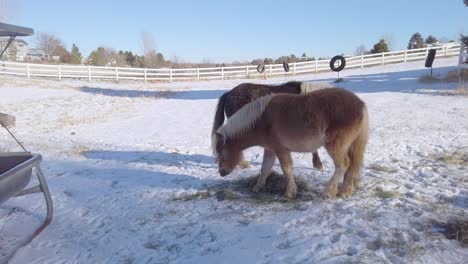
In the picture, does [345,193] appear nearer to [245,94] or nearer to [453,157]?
[245,94]

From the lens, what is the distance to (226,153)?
17.6 feet

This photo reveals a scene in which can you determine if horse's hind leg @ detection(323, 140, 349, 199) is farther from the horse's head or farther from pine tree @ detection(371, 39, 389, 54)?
pine tree @ detection(371, 39, 389, 54)

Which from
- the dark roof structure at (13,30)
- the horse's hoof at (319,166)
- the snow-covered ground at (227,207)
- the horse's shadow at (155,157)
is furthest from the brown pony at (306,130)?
the dark roof structure at (13,30)

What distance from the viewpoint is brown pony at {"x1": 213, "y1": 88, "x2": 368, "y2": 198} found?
463 cm

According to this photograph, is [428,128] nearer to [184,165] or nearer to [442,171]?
[442,171]

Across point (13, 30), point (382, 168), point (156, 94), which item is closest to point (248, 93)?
point (382, 168)

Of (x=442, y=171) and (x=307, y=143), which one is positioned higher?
(x=307, y=143)

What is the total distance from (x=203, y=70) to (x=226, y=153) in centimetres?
3128

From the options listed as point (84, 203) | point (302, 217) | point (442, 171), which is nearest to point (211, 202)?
point (302, 217)

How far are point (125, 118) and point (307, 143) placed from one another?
35.6 ft

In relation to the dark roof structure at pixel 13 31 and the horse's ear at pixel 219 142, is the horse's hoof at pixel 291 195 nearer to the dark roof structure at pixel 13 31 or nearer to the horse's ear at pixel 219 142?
the horse's ear at pixel 219 142

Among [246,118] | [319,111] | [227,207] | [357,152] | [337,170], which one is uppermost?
[319,111]

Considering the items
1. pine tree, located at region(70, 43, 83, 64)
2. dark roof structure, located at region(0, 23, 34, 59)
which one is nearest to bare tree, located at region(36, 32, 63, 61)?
pine tree, located at region(70, 43, 83, 64)

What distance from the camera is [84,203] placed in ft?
17.6
